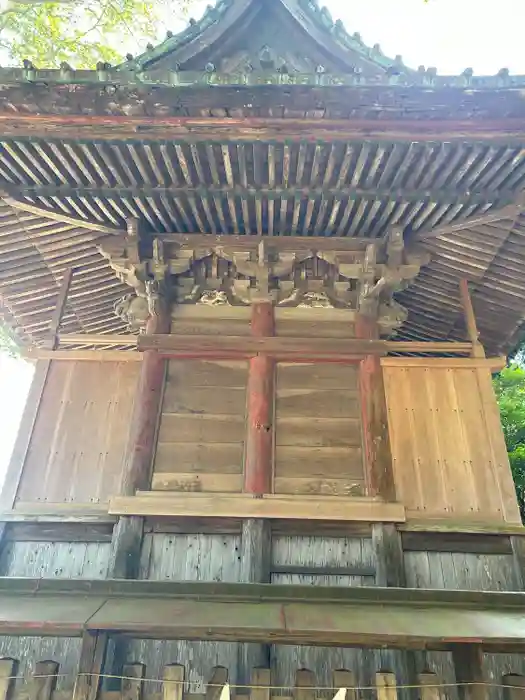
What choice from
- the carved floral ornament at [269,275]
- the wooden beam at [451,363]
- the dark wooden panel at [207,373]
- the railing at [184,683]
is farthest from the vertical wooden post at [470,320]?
the railing at [184,683]

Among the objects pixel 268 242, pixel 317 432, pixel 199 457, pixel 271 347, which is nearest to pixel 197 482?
pixel 199 457

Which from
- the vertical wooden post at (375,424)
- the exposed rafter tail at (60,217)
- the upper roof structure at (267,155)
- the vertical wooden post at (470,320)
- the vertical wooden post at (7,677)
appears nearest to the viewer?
the vertical wooden post at (7,677)

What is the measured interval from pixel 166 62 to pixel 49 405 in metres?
4.07

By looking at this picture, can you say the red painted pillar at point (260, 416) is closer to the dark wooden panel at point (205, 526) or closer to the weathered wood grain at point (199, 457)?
the weathered wood grain at point (199, 457)

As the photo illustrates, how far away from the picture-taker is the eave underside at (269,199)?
5445 millimetres

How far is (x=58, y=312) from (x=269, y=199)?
282 centimetres

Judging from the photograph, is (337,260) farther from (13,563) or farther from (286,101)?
(13,563)

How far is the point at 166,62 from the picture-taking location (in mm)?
6586

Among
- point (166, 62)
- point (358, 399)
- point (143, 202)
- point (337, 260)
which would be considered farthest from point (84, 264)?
point (358, 399)

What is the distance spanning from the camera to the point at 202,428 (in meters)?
5.98

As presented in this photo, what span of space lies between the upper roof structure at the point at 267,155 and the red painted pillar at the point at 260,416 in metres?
1.07

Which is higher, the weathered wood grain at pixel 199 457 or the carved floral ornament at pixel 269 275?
the carved floral ornament at pixel 269 275

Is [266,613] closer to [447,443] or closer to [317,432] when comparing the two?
[317,432]

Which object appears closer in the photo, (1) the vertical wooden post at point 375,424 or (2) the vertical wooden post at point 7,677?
(2) the vertical wooden post at point 7,677
